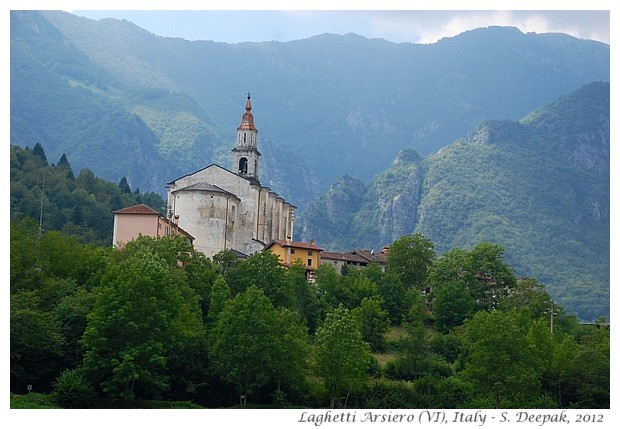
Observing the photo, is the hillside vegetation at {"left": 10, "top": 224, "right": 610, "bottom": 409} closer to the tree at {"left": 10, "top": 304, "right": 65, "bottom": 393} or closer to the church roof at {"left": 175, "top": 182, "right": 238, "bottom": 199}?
the tree at {"left": 10, "top": 304, "right": 65, "bottom": 393}

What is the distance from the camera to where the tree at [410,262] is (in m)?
98.4

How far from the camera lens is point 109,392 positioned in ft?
184

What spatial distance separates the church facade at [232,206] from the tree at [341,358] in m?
31.4

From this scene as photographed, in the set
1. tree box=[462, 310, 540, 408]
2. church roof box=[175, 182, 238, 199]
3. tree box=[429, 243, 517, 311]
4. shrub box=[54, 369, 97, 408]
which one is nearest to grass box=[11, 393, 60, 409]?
shrub box=[54, 369, 97, 408]

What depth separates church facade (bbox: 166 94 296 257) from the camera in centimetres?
9575

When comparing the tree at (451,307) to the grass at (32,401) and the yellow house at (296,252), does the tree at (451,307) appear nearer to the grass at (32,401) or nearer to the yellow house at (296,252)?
the yellow house at (296,252)

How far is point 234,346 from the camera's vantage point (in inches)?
2422

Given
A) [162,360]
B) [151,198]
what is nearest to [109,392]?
[162,360]

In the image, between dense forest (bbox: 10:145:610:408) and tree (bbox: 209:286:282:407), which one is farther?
tree (bbox: 209:286:282:407)

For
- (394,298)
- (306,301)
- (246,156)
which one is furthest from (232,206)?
(306,301)

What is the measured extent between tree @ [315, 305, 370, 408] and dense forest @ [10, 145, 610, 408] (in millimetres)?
86

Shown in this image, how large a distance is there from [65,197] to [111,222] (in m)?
7.59

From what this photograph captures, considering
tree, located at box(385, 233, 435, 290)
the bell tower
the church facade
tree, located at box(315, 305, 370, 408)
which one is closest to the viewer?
tree, located at box(315, 305, 370, 408)

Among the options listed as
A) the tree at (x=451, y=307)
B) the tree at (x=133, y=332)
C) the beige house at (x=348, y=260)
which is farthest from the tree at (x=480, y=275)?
the tree at (x=133, y=332)
